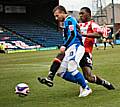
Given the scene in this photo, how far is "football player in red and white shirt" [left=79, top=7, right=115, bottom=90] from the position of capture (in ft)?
30.3

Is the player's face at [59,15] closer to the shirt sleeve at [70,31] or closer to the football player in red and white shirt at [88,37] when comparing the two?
the shirt sleeve at [70,31]

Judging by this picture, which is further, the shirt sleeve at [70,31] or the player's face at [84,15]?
the player's face at [84,15]

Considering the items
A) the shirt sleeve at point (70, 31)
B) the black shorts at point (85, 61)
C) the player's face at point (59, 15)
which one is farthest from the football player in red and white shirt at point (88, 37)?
the player's face at point (59, 15)

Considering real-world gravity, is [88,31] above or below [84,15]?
below

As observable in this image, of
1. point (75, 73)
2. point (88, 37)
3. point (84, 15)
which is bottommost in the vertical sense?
point (75, 73)

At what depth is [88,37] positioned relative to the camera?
9.08 meters

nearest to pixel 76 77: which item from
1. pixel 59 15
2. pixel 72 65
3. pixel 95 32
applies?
pixel 72 65

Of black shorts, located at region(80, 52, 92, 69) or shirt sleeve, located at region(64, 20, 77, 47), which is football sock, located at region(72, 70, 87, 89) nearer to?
black shorts, located at region(80, 52, 92, 69)

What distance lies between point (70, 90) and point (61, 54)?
149cm

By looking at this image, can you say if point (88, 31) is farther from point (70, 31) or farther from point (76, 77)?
point (76, 77)

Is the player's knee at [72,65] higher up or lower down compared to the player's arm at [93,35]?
lower down

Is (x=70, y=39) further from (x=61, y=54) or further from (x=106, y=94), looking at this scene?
(x=106, y=94)

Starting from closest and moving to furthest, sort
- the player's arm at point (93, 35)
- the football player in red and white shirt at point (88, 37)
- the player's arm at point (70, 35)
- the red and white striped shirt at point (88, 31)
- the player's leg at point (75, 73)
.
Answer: the player's arm at point (70, 35) → the player's leg at point (75, 73) → the player's arm at point (93, 35) → the football player in red and white shirt at point (88, 37) → the red and white striped shirt at point (88, 31)

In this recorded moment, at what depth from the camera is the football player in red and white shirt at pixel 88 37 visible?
9242 mm
